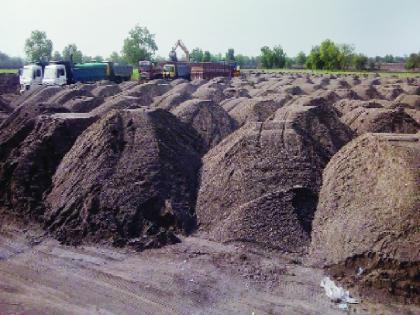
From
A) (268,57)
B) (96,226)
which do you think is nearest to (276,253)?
(96,226)

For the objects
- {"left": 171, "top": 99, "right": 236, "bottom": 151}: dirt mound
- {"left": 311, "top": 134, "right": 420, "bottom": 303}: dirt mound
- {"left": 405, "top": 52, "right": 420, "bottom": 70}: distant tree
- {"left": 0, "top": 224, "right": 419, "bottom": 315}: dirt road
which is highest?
{"left": 405, "top": 52, "right": 420, "bottom": 70}: distant tree

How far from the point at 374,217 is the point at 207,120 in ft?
29.4

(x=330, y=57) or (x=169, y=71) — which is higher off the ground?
(x=330, y=57)

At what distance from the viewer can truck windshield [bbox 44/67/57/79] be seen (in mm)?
30812

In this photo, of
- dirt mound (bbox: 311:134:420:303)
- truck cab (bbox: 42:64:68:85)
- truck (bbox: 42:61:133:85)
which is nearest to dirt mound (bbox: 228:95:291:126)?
dirt mound (bbox: 311:134:420:303)

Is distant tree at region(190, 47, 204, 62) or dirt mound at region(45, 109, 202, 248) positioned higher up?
distant tree at region(190, 47, 204, 62)

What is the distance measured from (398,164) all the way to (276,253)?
2.87 meters

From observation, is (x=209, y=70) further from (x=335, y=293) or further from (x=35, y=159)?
(x=335, y=293)

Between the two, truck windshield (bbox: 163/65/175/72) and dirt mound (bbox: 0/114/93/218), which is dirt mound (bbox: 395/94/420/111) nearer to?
dirt mound (bbox: 0/114/93/218)

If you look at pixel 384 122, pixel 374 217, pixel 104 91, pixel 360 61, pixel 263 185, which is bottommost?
pixel 374 217

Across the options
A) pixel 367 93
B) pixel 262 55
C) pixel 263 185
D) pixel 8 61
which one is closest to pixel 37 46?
pixel 8 61

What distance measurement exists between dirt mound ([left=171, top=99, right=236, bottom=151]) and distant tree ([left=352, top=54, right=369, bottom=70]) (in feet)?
218

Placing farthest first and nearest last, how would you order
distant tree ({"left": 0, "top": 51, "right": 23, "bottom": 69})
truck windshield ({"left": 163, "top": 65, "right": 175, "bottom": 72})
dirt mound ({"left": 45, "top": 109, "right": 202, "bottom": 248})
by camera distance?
distant tree ({"left": 0, "top": 51, "right": 23, "bottom": 69})
truck windshield ({"left": 163, "top": 65, "right": 175, "bottom": 72})
dirt mound ({"left": 45, "top": 109, "right": 202, "bottom": 248})

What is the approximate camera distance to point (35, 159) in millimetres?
12867
